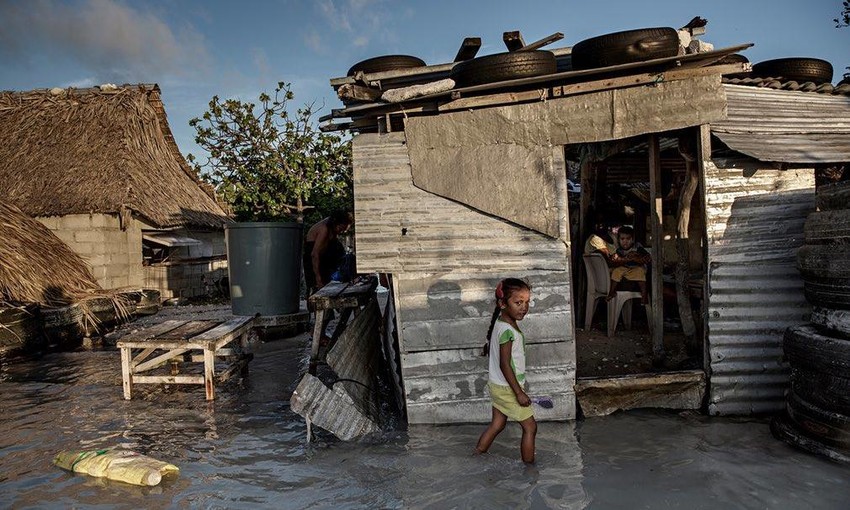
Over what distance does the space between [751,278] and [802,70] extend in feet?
10.3

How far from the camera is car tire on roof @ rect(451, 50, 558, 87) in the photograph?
17.3ft

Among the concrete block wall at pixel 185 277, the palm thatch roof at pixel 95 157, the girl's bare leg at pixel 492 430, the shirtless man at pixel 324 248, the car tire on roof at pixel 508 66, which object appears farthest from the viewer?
the concrete block wall at pixel 185 277

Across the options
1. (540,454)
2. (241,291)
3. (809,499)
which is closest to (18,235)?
(241,291)

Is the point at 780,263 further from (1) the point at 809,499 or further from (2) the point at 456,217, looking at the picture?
(2) the point at 456,217

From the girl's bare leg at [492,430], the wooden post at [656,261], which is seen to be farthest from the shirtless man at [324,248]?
the girl's bare leg at [492,430]

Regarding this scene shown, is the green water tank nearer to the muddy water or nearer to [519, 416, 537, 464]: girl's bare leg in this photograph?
the muddy water

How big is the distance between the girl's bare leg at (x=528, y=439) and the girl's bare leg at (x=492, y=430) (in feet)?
0.61

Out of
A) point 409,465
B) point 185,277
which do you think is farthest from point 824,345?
point 185,277

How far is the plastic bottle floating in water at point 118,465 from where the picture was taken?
4.19 meters

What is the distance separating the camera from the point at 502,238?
5348 millimetres

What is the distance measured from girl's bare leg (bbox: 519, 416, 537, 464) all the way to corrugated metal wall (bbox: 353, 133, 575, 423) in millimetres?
921

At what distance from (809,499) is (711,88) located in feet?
11.3

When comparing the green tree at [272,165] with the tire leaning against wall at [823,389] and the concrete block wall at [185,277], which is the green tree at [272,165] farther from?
the tire leaning against wall at [823,389]

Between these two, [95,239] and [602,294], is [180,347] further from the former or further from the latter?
[95,239]
